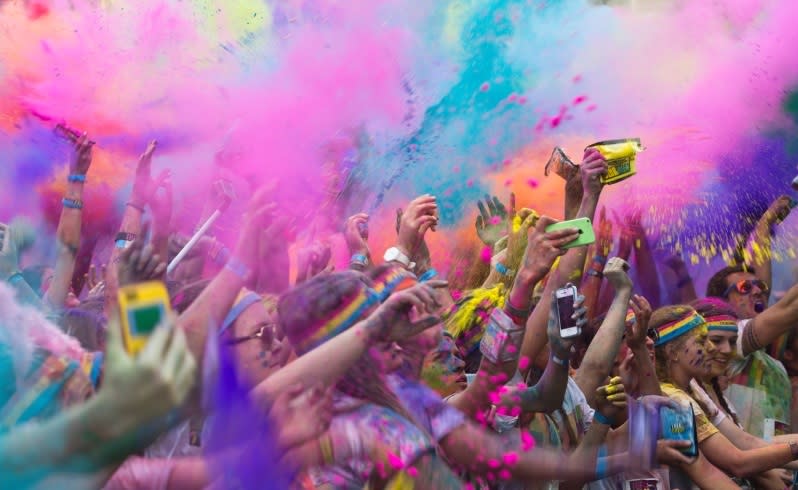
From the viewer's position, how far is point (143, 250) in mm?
2127

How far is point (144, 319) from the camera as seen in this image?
135 centimetres

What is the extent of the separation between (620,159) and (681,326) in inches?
33.2

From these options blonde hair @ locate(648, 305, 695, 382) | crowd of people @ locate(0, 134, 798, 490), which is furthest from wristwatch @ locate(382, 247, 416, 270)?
blonde hair @ locate(648, 305, 695, 382)

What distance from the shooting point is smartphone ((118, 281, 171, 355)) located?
133 cm

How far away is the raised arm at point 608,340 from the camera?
3499mm

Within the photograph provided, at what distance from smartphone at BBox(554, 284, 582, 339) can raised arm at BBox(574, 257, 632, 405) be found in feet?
1.60

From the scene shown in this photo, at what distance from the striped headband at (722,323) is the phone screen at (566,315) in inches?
48.7

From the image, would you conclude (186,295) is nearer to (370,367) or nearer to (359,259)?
(370,367)

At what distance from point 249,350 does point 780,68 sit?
9.50ft

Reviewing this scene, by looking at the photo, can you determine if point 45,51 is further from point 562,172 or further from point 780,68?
point 780,68

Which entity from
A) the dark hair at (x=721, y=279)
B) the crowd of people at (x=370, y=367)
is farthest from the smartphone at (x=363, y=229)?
the dark hair at (x=721, y=279)

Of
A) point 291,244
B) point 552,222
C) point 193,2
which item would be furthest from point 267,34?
point 552,222

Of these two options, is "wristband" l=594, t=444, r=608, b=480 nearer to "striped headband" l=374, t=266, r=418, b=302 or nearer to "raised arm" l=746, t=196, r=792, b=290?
"striped headband" l=374, t=266, r=418, b=302

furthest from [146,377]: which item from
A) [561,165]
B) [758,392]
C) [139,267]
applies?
[758,392]
